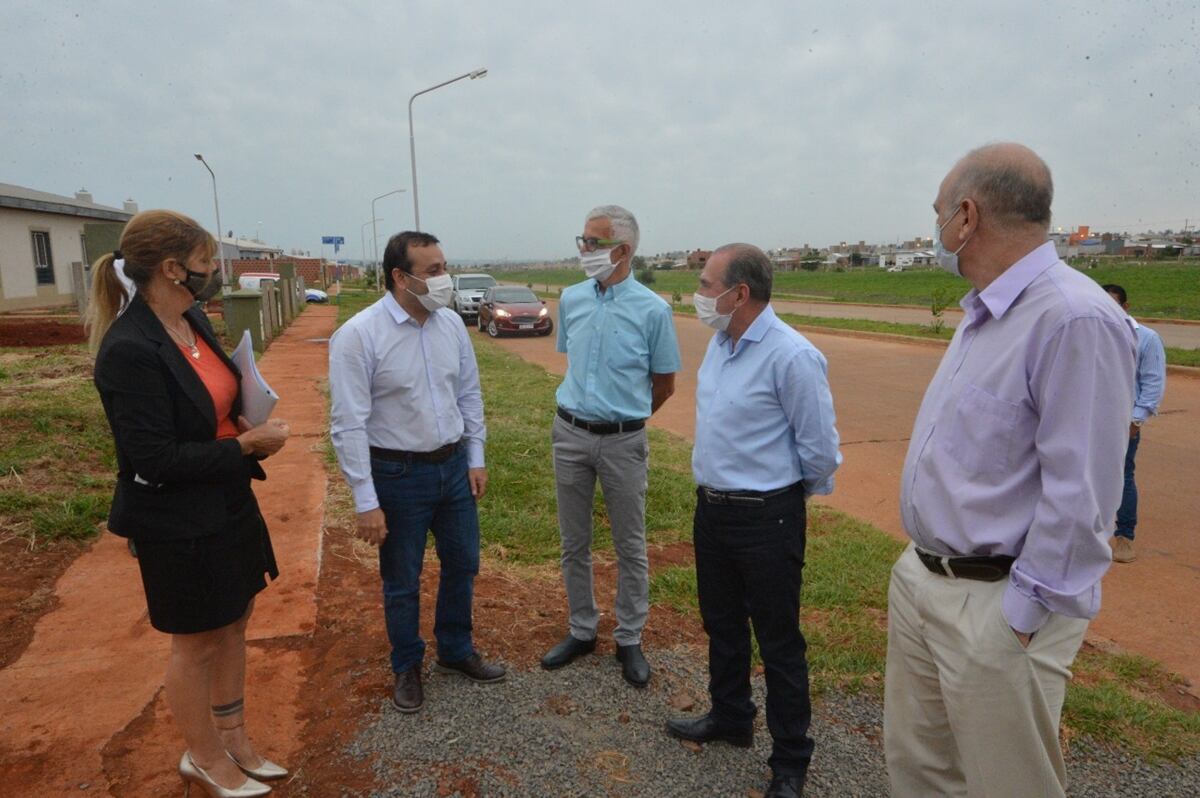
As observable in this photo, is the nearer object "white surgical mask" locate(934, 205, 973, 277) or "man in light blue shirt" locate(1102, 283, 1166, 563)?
"white surgical mask" locate(934, 205, 973, 277)

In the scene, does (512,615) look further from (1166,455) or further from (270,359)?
(270,359)

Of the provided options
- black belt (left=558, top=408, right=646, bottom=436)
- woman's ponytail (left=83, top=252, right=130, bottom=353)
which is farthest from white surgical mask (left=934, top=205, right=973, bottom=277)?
woman's ponytail (left=83, top=252, right=130, bottom=353)

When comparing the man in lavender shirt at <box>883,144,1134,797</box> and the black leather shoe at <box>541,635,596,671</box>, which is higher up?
the man in lavender shirt at <box>883,144,1134,797</box>

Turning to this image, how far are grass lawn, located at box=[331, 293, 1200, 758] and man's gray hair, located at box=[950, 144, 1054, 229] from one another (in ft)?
7.43

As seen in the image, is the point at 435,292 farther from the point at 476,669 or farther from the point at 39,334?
the point at 39,334

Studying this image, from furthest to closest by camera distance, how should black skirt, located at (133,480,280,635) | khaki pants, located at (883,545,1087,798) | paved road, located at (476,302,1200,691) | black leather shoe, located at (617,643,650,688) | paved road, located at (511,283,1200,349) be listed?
paved road, located at (511,283,1200,349), paved road, located at (476,302,1200,691), black leather shoe, located at (617,643,650,688), black skirt, located at (133,480,280,635), khaki pants, located at (883,545,1087,798)

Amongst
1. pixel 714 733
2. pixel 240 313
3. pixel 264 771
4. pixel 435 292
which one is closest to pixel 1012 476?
pixel 714 733

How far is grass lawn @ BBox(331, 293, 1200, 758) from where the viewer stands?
3.12 m

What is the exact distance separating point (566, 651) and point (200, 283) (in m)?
2.18

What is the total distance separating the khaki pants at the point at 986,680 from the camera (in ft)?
5.87

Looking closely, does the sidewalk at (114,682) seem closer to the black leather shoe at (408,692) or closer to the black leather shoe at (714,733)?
the black leather shoe at (408,692)

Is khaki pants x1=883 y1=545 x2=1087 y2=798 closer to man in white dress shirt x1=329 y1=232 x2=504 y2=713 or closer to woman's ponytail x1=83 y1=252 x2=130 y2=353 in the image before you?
man in white dress shirt x1=329 y1=232 x2=504 y2=713

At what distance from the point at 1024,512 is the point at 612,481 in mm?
1887

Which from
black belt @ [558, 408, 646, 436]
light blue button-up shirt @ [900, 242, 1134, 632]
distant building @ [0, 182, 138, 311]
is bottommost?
black belt @ [558, 408, 646, 436]
